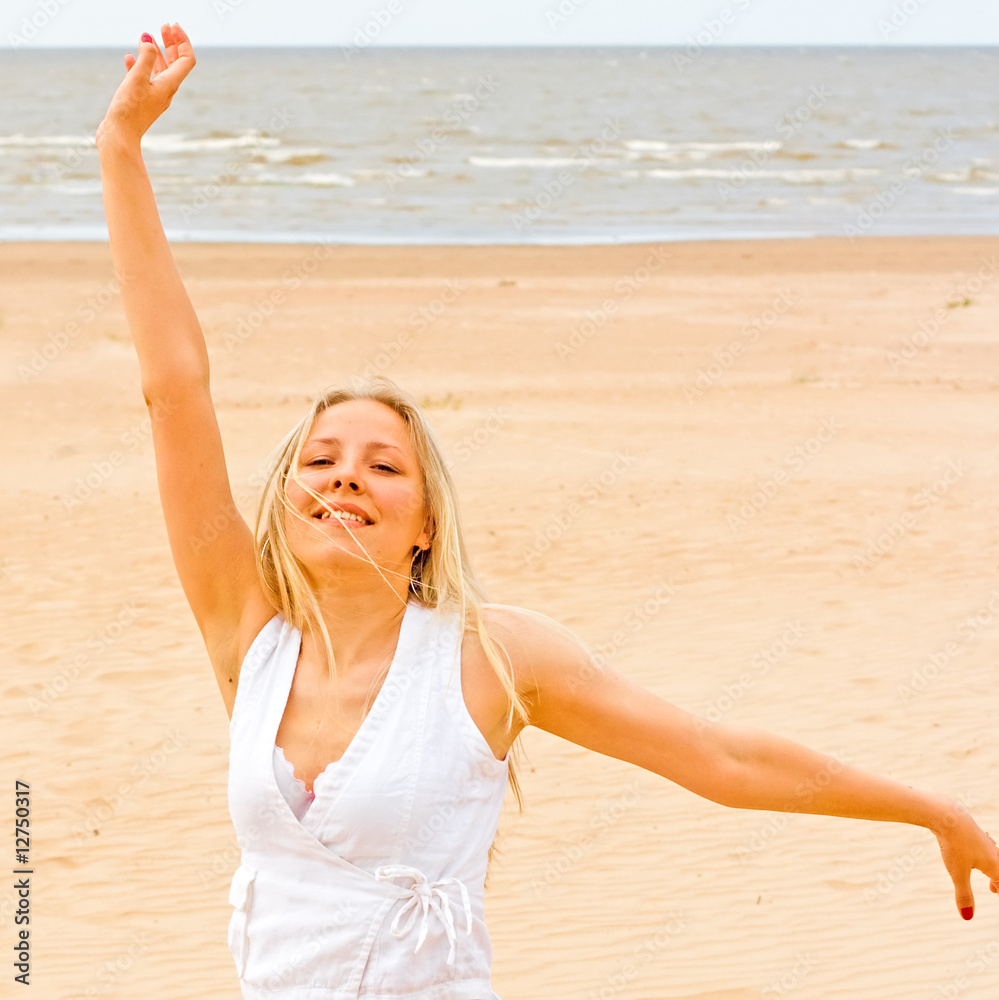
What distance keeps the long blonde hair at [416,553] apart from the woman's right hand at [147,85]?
1.94 ft

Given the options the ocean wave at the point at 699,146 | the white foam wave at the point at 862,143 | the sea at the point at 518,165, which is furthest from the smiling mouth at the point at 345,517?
the white foam wave at the point at 862,143

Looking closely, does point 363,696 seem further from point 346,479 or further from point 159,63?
point 159,63

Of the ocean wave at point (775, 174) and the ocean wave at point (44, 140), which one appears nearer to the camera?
the ocean wave at point (775, 174)

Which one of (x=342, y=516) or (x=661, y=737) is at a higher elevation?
(x=342, y=516)

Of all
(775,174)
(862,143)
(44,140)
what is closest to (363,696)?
(775,174)

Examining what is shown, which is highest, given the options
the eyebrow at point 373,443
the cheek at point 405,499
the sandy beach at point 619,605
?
the eyebrow at point 373,443

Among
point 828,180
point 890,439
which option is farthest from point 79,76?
point 890,439

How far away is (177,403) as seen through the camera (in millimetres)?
2264

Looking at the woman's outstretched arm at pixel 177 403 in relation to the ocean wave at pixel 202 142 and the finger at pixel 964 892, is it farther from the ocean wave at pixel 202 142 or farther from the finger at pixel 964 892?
the ocean wave at pixel 202 142

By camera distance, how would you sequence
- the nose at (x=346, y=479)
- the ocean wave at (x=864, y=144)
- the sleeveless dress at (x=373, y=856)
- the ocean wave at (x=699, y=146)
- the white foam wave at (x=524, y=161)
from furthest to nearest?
the ocean wave at (x=864, y=144), the ocean wave at (x=699, y=146), the white foam wave at (x=524, y=161), the nose at (x=346, y=479), the sleeveless dress at (x=373, y=856)

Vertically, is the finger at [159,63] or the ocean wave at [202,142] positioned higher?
the finger at [159,63]

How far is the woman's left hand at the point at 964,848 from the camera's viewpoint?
88.6 inches

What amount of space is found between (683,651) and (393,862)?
531 centimetres

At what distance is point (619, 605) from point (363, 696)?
580 cm
